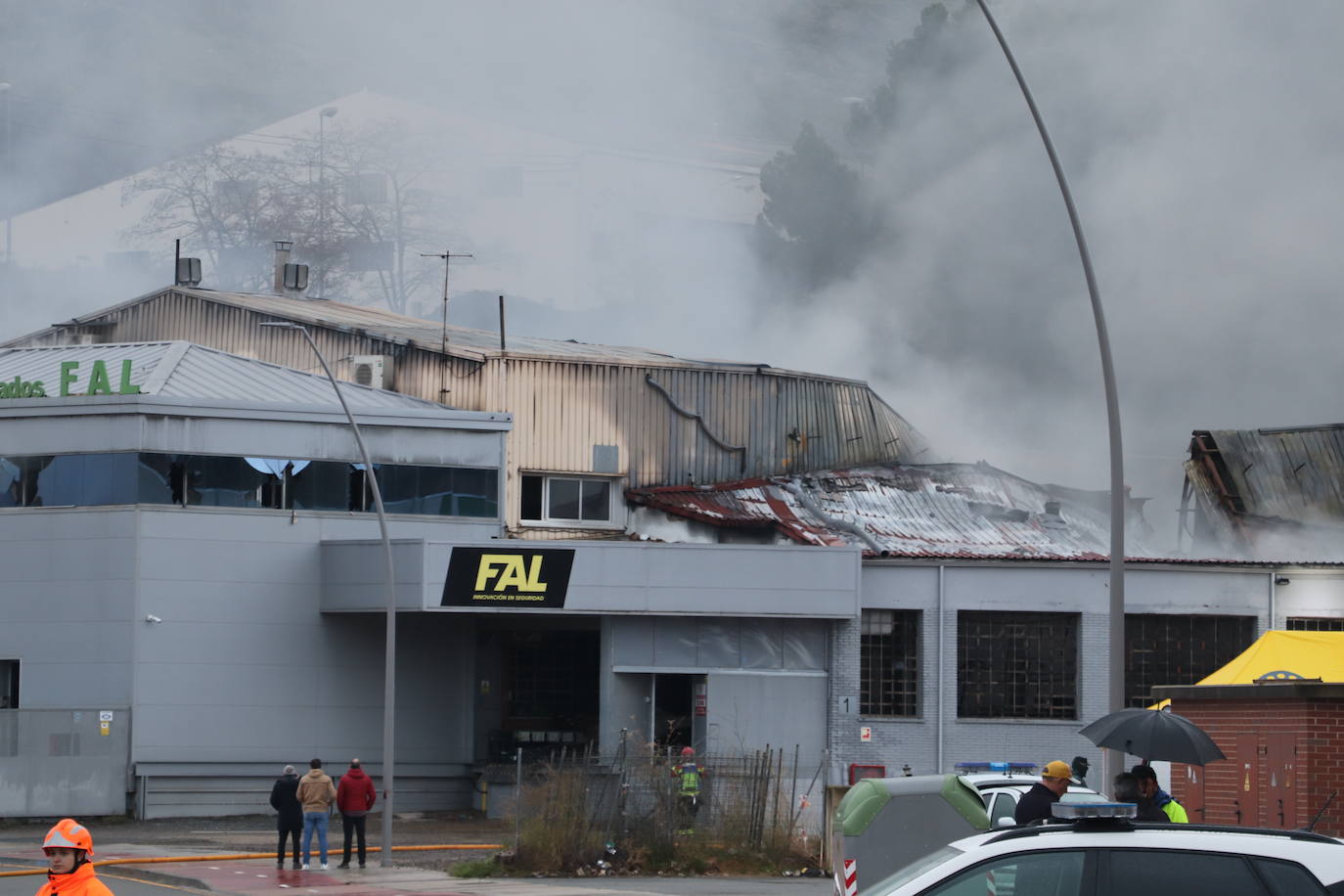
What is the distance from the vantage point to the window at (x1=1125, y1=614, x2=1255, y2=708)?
3653cm

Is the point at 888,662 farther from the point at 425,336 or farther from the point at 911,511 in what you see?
the point at 425,336

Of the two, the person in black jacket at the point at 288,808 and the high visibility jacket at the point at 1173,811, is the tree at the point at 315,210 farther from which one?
the high visibility jacket at the point at 1173,811

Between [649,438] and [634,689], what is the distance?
9.32 metres

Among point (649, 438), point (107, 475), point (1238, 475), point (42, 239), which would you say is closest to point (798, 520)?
point (649, 438)

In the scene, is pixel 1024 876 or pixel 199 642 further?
pixel 199 642

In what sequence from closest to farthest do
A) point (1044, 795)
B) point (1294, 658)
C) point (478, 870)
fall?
point (1044, 795) < point (1294, 658) < point (478, 870)

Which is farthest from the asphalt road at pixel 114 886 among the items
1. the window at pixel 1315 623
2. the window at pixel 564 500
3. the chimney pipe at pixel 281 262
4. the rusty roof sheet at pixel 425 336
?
the chimney pipe at pixel 281 262

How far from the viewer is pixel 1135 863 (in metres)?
7.82

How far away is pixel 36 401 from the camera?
3691 centimetres

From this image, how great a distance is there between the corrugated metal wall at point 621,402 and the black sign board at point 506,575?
272 inches

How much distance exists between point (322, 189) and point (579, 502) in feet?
157

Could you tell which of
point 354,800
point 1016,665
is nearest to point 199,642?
point 354,800

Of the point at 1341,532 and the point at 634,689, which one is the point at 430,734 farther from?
the point at 1341,532

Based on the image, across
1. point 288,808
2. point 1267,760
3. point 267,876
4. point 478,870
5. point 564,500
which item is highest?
point 564,500
